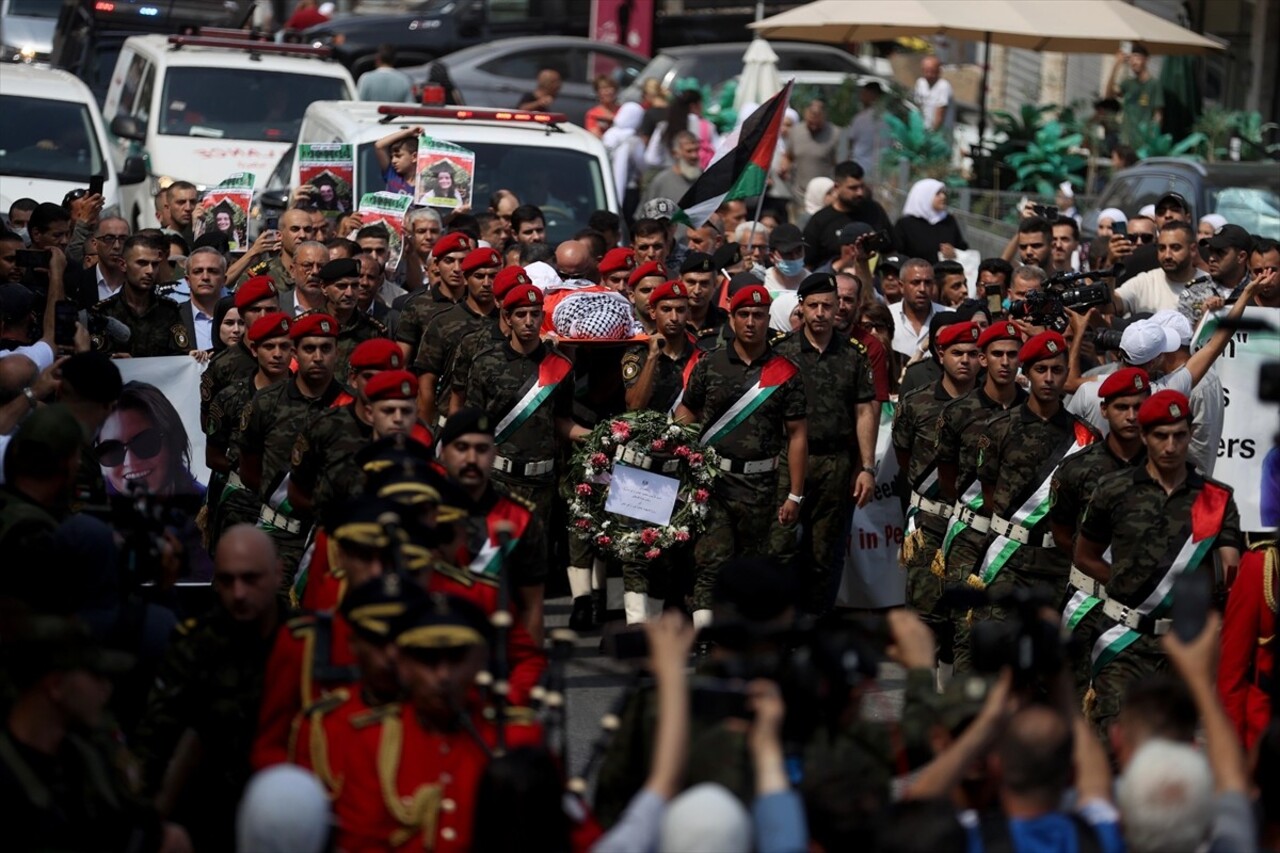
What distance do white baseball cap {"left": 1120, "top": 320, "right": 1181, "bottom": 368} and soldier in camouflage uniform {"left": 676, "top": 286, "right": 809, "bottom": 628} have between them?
1.66 metres

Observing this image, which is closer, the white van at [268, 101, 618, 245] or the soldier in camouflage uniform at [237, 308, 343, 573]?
the soldier in camouflage uniform at [237, 308, 343, 573]

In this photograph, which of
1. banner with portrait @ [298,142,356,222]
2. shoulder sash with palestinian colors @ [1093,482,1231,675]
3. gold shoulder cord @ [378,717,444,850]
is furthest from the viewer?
banner with portrait @ [298,142,356,222]

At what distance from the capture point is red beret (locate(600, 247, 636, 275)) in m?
13.5

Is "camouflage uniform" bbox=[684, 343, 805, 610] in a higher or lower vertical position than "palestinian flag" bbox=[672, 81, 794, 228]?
lower

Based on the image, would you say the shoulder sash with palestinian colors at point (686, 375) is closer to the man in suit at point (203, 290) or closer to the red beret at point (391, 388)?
the man in suit at point (203, 290)

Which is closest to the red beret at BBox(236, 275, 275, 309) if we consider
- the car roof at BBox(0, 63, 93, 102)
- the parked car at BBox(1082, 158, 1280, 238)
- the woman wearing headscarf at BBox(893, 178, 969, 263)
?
the woman wearing headscarf at BBox(893, 178, 969, 263)

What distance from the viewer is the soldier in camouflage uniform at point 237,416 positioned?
34.5 feet

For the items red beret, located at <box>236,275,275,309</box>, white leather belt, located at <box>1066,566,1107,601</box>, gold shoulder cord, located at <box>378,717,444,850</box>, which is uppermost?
red beret, located at <box>236,275,275,309</box>

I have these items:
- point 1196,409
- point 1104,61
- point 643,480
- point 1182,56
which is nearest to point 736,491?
point 643,480

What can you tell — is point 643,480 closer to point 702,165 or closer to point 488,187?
point 488,187

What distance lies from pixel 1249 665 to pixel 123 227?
820 cm

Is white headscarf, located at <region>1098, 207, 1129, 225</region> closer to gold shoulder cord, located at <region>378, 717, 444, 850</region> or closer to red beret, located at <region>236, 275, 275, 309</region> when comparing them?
red beret, located at <region>236, 275, 275, 309</region>

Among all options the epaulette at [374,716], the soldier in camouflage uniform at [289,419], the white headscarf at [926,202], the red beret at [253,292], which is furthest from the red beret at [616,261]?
the epaulette at [374,716]

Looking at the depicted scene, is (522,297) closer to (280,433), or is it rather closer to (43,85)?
(280,433)
